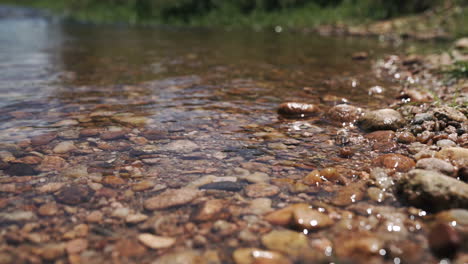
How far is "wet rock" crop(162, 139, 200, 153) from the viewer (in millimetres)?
2984

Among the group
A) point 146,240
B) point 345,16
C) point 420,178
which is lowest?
point 146,240

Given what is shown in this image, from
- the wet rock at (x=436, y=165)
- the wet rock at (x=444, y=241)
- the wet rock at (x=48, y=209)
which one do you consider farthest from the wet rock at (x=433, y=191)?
the wet rock at (x=48, y=209)

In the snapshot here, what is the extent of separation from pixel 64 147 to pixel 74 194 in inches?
33.4

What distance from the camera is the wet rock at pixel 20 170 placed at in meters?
2.55

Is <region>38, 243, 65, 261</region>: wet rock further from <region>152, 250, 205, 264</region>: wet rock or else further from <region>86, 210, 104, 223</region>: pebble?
<region>152, 250, 205, 264</region>: wet rock

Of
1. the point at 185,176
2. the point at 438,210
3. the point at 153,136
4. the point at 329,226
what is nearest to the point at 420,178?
the point at 438,210

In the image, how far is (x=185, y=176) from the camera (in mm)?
2535

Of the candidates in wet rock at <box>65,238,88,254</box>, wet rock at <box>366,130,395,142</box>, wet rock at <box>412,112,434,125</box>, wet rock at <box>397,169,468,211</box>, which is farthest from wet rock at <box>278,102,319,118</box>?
wet rock at <box>65,238,88,254</box>

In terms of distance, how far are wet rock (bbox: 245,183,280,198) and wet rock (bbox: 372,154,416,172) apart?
84 cm

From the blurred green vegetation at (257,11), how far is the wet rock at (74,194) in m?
10.9

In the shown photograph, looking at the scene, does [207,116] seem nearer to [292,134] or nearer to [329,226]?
[292,134]

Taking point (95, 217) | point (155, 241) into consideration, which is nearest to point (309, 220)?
point (155, 241)

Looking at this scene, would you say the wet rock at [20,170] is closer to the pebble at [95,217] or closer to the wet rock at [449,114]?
the pebble at [95,217]

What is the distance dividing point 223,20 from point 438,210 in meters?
17.0
